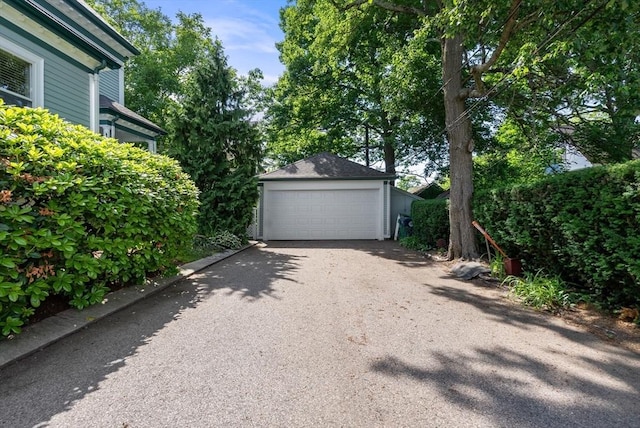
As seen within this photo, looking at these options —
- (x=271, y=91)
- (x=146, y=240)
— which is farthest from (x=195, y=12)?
(x=146, y=240)

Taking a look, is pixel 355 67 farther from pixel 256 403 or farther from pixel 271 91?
pixel 256 403

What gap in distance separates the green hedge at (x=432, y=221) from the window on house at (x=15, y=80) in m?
9.21

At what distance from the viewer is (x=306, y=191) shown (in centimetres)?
1263

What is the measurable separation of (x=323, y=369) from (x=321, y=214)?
10.1 meters

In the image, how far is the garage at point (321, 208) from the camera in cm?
1255

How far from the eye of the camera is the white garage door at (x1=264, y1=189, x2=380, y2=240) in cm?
1258

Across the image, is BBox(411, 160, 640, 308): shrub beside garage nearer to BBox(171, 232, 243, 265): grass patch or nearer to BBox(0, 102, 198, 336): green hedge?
BBox(0, 102, 198, 336): green hedge

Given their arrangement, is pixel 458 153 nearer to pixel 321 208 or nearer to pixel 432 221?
pixel 432 221

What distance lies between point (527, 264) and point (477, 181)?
294 inches

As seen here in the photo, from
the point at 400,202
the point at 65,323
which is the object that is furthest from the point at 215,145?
the point at 400,202

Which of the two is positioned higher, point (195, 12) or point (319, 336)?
point (195, 12)

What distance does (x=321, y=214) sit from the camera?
12.6m

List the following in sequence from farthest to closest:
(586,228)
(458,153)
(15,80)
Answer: (458,153)
(15,80)
(586,228)

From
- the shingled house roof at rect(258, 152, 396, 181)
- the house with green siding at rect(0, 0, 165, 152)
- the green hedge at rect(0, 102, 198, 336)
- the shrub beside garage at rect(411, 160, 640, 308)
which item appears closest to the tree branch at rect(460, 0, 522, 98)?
the shrub beside garage at rect(411, 160, 640, 308)
